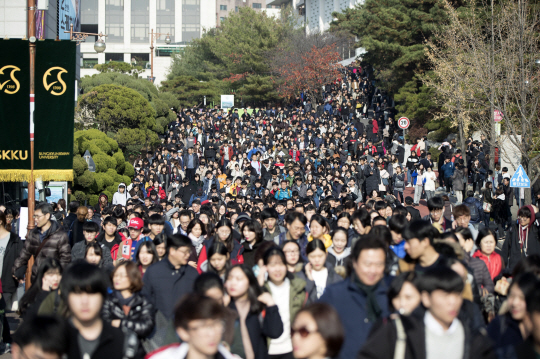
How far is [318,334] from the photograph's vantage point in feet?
10.3

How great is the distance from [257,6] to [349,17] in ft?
187

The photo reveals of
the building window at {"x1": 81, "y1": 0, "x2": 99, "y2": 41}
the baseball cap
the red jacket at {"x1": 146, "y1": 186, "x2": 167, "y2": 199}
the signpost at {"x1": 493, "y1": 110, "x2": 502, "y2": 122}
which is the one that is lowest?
the baseball cap

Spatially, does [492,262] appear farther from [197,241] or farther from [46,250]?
[46,250]

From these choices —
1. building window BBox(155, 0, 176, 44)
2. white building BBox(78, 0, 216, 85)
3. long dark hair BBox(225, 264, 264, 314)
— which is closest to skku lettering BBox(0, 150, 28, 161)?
long dark hair BBox(225, 264, 264, 314)

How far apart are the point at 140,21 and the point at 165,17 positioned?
10.0 feet

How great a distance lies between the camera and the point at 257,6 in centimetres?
9688

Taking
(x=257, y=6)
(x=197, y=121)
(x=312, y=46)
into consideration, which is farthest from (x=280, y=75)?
(x=257, y=6)

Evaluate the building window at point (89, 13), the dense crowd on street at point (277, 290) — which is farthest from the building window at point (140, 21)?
the dense crowd on street at point (277, 290)

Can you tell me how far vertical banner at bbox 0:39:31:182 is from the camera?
8805 millimetres

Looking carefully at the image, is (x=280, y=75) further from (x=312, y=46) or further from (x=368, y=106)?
(x=368, y=106)

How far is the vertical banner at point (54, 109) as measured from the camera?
Answer: 28.9 ft

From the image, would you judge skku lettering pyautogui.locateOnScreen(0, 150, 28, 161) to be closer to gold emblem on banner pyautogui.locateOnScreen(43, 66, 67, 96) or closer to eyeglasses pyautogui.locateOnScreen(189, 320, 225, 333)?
gold emblem on banner pyautogui.locateOnScreen(43, 66, 67, 96)

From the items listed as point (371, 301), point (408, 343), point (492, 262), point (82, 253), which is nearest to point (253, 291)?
point (371, 301)

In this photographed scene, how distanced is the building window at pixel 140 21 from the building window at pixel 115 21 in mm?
1310
